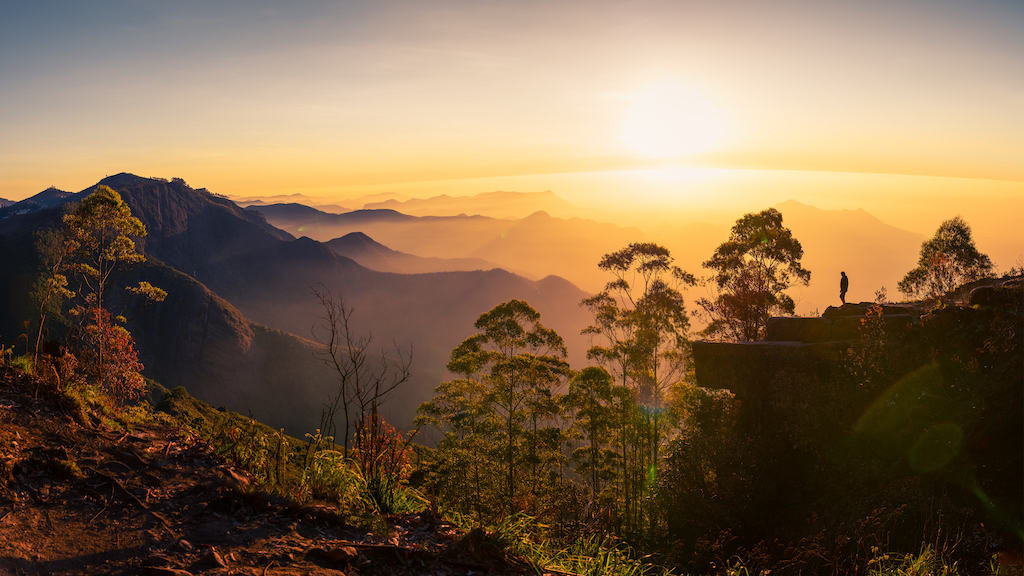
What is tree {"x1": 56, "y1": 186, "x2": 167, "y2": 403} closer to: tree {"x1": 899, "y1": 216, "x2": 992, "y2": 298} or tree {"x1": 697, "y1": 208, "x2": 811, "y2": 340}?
tree {"x1": 697, "y1": 208, "x2": 811, "y2": 340}

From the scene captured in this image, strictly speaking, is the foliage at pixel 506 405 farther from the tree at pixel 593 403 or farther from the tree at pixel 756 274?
the tree at pixel 756 274

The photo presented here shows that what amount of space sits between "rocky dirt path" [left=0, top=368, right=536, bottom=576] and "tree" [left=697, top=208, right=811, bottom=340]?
2484 centimetres

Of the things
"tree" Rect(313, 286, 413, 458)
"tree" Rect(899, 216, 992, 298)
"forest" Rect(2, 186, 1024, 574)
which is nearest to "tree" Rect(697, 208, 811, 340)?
"forest" Rect(2, 186, 1024, 574)

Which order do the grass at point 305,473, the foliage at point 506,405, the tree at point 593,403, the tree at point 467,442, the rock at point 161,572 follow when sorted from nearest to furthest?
1. the rock at point 161,572
2. the grass at point 305,473
3. the tree at point 467,442
4. the foliage at point 506,405
5. the tree at point 593,403

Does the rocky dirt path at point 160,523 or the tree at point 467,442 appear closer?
the rocky dirt path at point 160,523

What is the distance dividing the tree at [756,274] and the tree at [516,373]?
939cm

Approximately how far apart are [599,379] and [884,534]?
14.7 meters

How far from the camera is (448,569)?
4465 millimetres

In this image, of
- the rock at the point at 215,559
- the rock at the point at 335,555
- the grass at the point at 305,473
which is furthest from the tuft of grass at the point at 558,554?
the rock at the point at 215,559

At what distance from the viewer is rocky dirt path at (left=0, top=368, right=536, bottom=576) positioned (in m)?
3.96

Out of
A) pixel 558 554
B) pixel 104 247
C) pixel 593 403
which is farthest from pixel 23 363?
pixel 593 403

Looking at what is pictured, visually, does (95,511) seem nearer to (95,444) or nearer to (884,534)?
(95,444)

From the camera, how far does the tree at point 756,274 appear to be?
2658 centimetres

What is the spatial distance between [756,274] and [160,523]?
27442 mm
